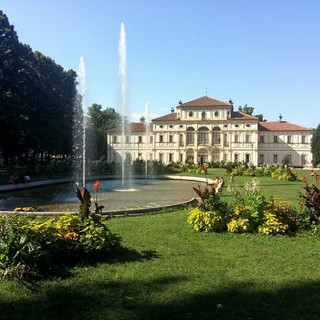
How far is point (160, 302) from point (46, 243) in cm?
207

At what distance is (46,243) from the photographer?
→ 5238 mm

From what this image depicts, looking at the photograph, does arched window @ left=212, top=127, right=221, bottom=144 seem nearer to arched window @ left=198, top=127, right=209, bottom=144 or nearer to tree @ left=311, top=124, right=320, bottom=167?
arched window @ left=198, top=127, right=209, bottom=144

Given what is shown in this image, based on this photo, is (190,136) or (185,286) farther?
(190,136)

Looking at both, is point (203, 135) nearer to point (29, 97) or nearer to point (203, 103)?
point (203, 103)

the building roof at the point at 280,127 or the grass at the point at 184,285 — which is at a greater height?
the building roof at the point at 280,127

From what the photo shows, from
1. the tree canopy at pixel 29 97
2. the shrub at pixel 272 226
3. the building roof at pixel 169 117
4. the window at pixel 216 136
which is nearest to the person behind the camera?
the shrub at pixel 272 226

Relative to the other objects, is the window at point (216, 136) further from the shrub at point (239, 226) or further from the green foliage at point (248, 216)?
the shrub at point (239, 226)

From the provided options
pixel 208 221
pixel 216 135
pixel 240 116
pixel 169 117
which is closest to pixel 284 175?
pixel 208 221

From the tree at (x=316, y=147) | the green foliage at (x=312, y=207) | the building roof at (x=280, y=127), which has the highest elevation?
the building roof at (x=280, y=127)

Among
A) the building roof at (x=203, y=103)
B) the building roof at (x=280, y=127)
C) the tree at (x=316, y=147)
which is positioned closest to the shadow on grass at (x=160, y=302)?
the tree at (x=316, y=147)

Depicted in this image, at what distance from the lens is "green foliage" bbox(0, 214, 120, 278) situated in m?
4.77

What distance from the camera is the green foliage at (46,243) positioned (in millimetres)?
4766

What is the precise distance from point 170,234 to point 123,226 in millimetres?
1263

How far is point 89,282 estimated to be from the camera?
15.5ft
